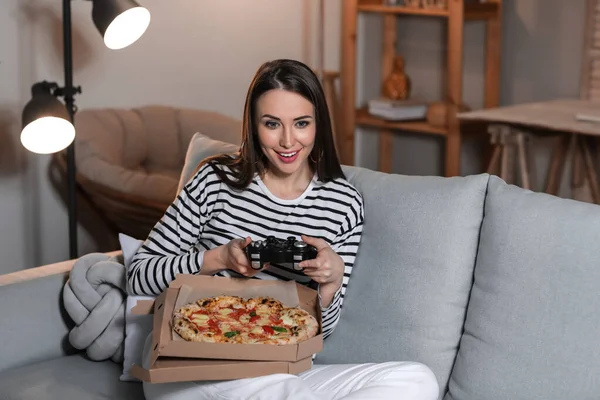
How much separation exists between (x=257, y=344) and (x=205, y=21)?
84.5 inches

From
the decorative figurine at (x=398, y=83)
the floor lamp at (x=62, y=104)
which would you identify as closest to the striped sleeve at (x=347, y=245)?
the floor lamp at (x=62, y=104)

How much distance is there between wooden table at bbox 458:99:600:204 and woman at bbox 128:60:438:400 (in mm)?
1507

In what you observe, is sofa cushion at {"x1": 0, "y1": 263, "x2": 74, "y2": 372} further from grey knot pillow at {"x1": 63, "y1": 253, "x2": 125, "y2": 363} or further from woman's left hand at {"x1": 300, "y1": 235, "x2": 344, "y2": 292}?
woman's left hand at {"x1": 300, "y1": 235, "x2": 344, "y2": 292}

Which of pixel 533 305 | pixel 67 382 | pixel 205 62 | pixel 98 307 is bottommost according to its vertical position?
pixel 67 382

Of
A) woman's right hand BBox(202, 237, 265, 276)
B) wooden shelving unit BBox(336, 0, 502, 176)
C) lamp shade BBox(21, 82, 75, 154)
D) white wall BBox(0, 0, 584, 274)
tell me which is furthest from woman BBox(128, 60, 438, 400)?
wooden shelving unit BBox(336, 0, 502, 176)

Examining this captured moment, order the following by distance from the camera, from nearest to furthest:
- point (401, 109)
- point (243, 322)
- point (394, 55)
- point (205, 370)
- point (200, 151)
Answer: point (205, 370) < point (243, 322) < point (200, 151) < point (401, 109) < point (394, 55)

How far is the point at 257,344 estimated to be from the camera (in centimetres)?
154

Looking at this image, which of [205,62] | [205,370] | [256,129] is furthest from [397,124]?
[205,370]

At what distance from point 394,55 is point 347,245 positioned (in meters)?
2.65

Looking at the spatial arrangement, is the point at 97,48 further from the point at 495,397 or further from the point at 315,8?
the point at 495,397

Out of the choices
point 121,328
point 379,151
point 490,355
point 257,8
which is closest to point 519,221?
point 490,355

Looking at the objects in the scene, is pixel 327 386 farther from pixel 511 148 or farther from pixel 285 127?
pixel 511 148

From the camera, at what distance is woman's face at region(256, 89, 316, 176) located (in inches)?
72.1

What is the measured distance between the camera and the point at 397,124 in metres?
4.09
